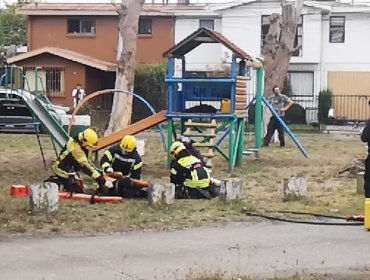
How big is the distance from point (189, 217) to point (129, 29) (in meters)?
16.6

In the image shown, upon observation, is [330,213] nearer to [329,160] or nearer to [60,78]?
[329,160]

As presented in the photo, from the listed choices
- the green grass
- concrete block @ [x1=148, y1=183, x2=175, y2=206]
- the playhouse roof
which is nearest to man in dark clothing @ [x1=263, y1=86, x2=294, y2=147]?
the green grass

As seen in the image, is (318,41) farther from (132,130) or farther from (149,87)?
(132,130)

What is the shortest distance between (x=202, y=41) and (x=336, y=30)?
29.2 metres

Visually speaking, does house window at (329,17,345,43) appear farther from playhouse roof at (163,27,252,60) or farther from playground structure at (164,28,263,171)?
playhouse roof at (163,27,252,60)

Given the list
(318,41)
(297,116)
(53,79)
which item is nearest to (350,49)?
(318,41)

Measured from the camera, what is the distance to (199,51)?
2020 inches

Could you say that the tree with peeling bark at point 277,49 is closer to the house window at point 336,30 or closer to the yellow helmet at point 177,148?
the house window at point 336,30

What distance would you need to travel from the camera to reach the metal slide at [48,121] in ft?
64.8

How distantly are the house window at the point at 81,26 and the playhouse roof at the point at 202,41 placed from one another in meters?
28.7

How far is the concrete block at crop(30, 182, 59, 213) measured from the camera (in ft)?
44.5

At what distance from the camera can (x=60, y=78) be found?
47.9 meters

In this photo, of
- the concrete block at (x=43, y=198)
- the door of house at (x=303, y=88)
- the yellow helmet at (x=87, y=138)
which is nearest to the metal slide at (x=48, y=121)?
the yellow helmet at (x=87, y=138)

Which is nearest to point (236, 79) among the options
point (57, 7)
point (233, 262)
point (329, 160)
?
point (329, 160)
